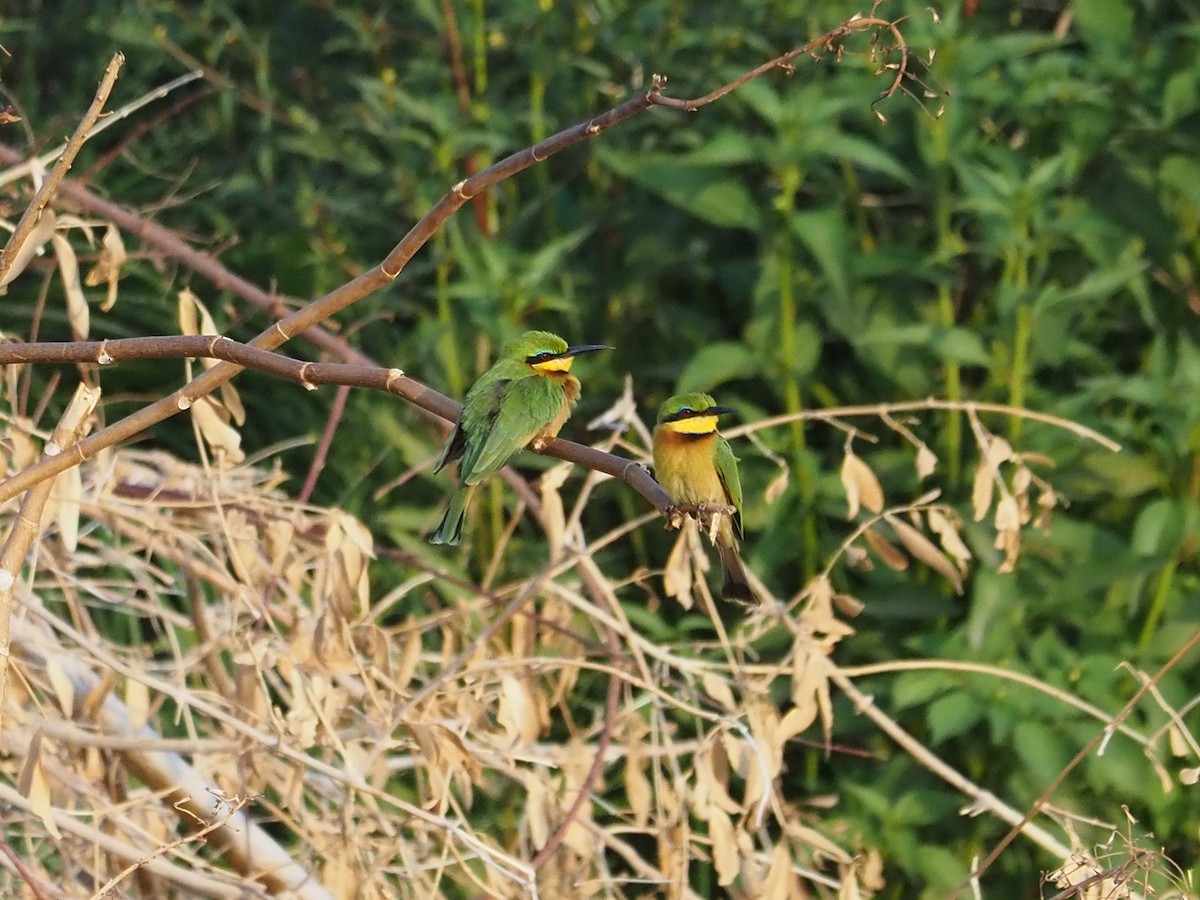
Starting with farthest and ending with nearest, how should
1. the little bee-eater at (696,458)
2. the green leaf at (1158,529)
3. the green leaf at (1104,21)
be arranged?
the green leaf at (1104,21)
the green leaf at (1158,529)
the little bee-eater at (696,458)

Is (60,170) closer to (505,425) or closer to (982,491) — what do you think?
(505,425)

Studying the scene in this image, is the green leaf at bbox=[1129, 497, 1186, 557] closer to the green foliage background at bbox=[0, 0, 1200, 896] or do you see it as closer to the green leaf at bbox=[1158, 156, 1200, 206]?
the green foliage background at bbox=[0, 0, 1200, 896]

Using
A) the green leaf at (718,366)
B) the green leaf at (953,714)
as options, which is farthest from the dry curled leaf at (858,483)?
the green leaf at (718,366)

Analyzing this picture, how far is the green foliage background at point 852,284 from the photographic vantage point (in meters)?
3.45

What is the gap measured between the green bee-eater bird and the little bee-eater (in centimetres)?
21

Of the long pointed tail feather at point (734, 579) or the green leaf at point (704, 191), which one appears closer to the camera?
the long pointed tail feather at point (734, 579)

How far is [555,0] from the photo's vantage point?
430cm

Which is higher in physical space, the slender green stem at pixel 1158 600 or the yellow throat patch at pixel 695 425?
the yellow throat patch at pixel 695 425

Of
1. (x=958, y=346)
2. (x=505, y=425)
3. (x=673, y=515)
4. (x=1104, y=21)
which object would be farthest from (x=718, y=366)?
(x=673, y=515)

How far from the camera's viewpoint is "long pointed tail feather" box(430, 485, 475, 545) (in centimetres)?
222

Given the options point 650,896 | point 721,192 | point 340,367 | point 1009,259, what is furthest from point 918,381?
point 340,367

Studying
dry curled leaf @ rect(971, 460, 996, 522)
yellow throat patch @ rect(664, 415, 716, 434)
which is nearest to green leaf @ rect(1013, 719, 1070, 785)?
dry curled leaf @ rect(971, 460, 996, 522)

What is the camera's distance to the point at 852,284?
12.0ft

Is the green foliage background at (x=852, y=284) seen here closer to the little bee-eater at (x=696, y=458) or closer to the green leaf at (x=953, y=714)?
the green leaf at (x=953, y=714)
